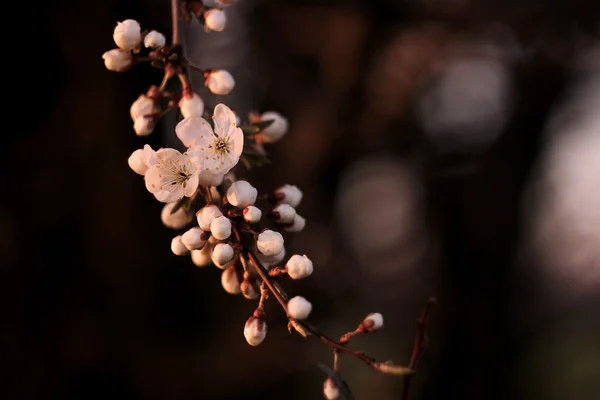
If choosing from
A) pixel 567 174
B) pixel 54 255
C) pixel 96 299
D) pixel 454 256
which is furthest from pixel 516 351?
pixel 54 255

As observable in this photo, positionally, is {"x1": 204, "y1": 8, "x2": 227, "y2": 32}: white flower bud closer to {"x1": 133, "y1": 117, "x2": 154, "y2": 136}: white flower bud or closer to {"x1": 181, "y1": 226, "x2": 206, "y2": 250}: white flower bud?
{"x1": 133, "y1": 117, "x2": 154, "y2": 136}: white flower bud

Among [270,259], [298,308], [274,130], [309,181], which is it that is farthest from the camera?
[309,181]

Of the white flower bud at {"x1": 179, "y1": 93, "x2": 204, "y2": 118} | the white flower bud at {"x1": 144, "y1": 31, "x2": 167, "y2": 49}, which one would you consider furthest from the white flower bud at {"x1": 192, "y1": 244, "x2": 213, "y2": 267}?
the white flower bud at {"x1": 144, "y1": 31, "x2": 167, "y2": 49}

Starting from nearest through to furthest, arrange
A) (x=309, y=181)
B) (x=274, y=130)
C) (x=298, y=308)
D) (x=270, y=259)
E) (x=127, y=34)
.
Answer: (x=298, y=308)
(x=270, y=259)
(x=127, y=34)
(x=274, y=130)
(x=309, y=181)

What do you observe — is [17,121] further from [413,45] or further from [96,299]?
[413,45]

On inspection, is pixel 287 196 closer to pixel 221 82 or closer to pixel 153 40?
pixel 221 82

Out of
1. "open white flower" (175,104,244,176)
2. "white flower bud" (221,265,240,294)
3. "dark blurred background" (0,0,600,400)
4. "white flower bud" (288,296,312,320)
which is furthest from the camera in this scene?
"dark blurred background" (0,0,600,400)

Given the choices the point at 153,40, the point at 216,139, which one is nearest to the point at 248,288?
the point at 216,139

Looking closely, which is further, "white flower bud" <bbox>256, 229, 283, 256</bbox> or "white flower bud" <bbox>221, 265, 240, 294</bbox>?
"white flower bud" <bbox>221, 265, 240, 294</bbox>
